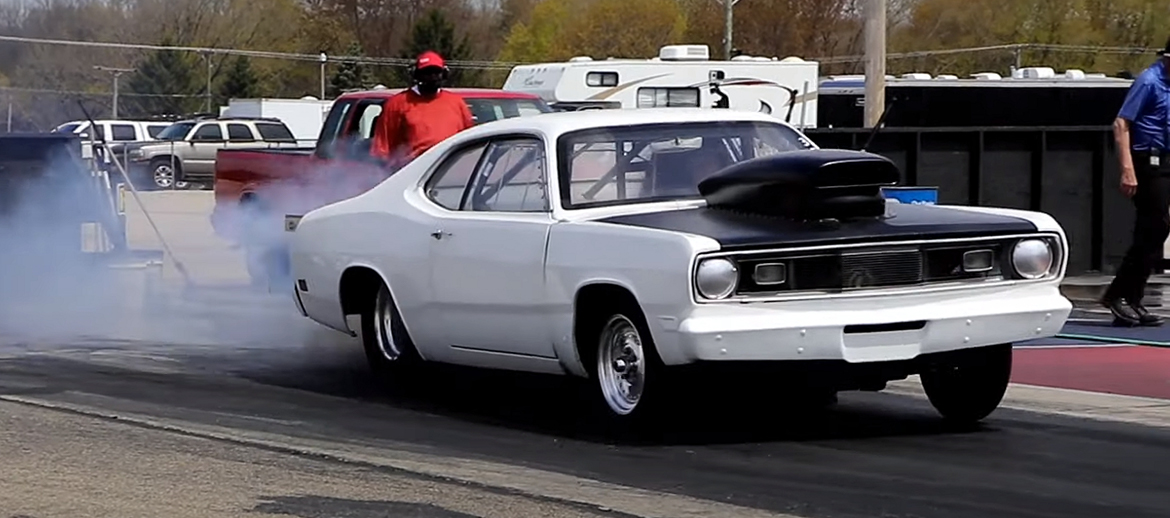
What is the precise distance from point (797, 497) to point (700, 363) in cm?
101

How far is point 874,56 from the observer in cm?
1859

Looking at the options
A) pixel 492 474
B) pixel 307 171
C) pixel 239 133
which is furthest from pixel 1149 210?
pixel 239 133

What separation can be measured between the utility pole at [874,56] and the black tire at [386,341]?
9.59 m

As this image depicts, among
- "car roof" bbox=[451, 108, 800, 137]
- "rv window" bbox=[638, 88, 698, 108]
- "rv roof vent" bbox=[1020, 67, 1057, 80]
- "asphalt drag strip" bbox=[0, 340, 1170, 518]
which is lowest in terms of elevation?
"asphalt drag strip" bbox=[0, 340, 1170, 518]

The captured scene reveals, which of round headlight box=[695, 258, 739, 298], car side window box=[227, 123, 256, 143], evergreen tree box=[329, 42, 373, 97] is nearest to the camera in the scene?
round headlight box=[695, 258, 739, 298]

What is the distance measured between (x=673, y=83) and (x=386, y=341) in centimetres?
2044

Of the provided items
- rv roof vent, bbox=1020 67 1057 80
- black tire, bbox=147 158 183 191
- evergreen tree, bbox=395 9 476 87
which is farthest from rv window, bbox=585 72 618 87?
evergreen tree, bbox=395 9 476 87

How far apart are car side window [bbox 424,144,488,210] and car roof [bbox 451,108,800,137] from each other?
16 cm

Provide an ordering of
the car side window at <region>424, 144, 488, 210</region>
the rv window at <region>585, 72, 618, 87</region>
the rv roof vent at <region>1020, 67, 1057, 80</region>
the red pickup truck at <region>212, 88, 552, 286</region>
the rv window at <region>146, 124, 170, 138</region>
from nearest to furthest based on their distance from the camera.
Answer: the car side window at <region>424, 144, 488, 210</region> → the red pickup truck at <region>212, 88, 552, 286</region> → the rv window at <region>585, 72, 618, 87</region> → the rv roof vent at <region>1020, 67, 1057, 80</region> → the rv window at <region>146, 124, 170, 138</region>

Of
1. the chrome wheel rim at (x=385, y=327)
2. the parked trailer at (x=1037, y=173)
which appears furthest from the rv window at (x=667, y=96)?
the chrome wheel rim at (x=385, y=327)

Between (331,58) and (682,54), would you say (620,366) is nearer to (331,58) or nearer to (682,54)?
(682,54)

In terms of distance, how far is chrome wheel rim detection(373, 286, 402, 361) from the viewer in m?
9.64

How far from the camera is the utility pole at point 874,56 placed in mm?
18578

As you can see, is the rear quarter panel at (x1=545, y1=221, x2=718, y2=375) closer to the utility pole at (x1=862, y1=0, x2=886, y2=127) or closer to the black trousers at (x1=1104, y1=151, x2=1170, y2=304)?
the black trousers at (x1=1104, y1=151, x2=1170, y2=304)
